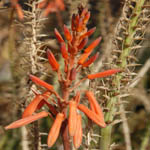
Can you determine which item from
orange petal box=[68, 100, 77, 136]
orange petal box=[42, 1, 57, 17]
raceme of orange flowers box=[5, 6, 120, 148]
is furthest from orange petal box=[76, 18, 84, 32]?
orange petal box=[42, 1, 57, 17]

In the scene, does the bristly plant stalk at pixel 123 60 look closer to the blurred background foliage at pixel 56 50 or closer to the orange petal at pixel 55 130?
the blurred background foliage at pixel 56 50

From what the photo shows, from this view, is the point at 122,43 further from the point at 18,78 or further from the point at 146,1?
the point at 18,78

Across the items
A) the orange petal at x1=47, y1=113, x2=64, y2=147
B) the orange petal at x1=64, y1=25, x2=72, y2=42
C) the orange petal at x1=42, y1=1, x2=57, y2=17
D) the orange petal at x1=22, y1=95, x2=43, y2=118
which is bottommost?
the orange petal at x1=47, y1=113, x2=64, y2=147

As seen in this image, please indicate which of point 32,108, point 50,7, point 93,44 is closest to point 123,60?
point 93,44

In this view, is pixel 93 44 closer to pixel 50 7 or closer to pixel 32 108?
pixel 32 108

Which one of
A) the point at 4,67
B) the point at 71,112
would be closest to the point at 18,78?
the point at 71,112

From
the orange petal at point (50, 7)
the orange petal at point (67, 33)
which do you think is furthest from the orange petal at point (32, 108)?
the orange petal at point (50, 7)

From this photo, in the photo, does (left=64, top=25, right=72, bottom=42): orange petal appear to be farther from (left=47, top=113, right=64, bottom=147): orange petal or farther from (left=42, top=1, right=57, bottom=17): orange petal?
(left=42, top=1, right=57, bottom=17): orange petal

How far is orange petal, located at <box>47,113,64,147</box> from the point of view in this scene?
572mm

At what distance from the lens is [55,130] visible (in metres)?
0.58

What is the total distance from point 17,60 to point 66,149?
20.2 inches

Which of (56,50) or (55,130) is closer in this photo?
(55,130)

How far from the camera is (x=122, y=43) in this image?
2.58 ft

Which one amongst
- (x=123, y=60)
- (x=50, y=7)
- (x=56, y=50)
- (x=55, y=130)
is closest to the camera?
(x=55, y=130)
